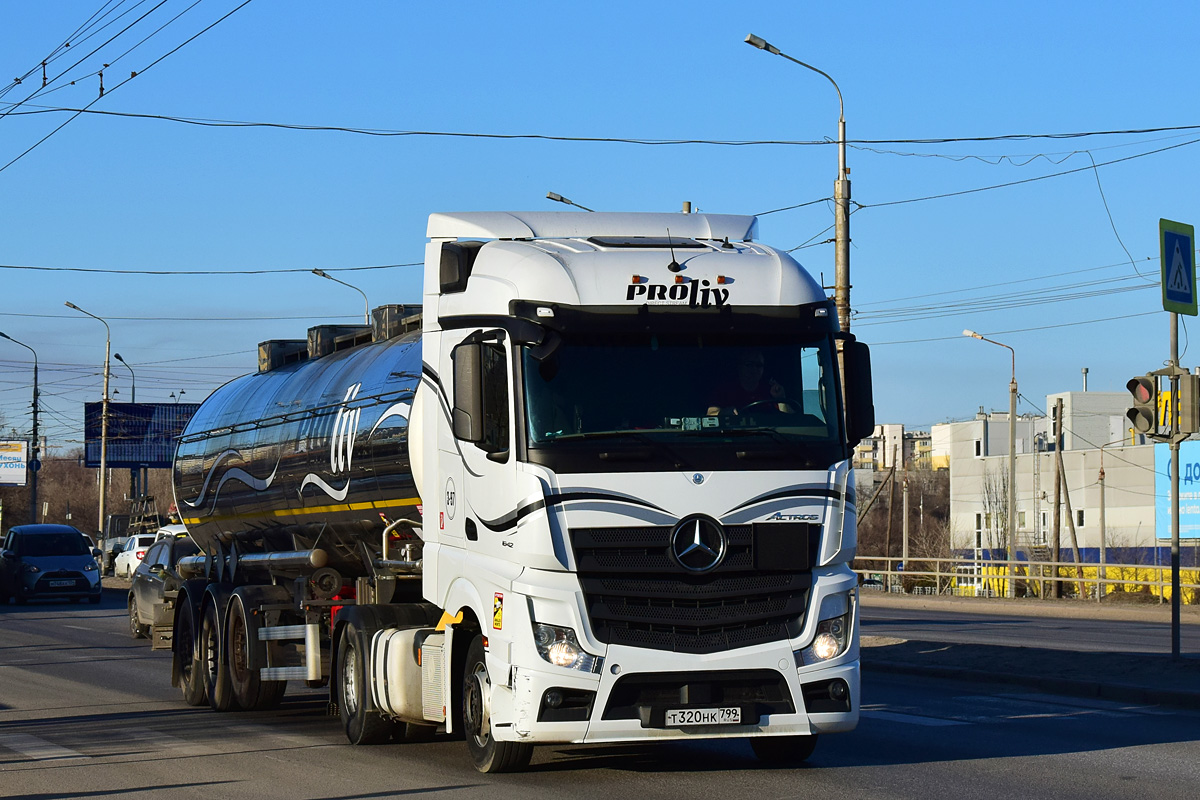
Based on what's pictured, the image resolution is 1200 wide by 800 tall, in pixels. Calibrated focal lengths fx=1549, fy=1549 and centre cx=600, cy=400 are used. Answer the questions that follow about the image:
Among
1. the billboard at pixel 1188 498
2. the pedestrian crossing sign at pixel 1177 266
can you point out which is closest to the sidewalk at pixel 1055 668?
the pedestrian crossing sign at pixel 1177 266

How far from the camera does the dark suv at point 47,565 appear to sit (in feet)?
123

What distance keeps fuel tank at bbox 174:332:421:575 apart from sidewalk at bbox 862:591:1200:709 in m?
7.17

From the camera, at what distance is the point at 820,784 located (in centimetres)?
948

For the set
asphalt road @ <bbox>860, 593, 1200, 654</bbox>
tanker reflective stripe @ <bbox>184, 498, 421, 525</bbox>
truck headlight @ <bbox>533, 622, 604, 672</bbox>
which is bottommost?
asphalt road @ <bbox>860, 593, 1200, 654</bbox>

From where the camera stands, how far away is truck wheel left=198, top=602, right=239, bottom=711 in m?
14.6

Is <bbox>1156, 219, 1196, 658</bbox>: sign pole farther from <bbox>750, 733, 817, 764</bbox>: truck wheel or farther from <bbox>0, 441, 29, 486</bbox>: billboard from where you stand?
<bbox>0, 441, 29, 486</bbox>: billboard

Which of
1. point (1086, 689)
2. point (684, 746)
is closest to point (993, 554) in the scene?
point (1086, 689)

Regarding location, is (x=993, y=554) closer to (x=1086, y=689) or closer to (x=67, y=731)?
(x=1086, y=689)

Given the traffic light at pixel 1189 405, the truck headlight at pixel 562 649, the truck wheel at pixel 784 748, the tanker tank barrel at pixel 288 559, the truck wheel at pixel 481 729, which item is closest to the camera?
the truck headlight at pixel 562 649

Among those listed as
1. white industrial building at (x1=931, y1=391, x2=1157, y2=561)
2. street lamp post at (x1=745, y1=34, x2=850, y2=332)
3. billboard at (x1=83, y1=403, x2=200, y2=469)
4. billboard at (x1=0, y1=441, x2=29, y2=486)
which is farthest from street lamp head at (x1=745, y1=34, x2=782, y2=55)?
billboard at (x1=0, y1=441, x2=29, y2=486)

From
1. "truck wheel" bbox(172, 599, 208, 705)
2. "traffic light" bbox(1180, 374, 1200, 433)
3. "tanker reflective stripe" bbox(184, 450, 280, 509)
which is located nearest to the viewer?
"tanker reflective stripe" bbox(184, 450, 280, 509)

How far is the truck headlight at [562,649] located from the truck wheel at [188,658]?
7.04 metres

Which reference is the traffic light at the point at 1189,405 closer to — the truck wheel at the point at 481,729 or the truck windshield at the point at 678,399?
the truck windshield at the point at 678,399

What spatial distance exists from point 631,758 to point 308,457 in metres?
4.35
